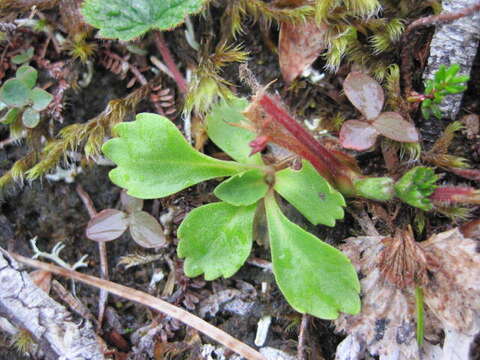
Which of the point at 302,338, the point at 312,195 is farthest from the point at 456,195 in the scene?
the point at 302,338

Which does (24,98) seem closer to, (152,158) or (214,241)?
(152,158)

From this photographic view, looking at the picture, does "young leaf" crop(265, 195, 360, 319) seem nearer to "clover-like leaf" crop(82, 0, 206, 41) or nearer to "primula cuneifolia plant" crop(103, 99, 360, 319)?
"primula cuneifolia plant" crop(103, 99, 360, 319)

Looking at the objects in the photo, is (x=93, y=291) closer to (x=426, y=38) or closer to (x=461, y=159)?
(x=461, y=159)

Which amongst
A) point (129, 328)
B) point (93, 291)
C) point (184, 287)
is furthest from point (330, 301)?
point (93, 291)

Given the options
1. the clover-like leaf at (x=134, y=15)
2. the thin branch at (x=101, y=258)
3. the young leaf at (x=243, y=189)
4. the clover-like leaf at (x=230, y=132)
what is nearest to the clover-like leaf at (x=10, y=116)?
the thin branch at (x=101, y=258)

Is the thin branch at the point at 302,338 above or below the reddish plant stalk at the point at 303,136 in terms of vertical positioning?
below

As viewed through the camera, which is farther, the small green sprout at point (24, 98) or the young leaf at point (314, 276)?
the small green sprout at point (24, 98)

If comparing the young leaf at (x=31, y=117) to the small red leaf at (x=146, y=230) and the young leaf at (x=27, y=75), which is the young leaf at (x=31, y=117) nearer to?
the young leaf at (x=27, y=75)

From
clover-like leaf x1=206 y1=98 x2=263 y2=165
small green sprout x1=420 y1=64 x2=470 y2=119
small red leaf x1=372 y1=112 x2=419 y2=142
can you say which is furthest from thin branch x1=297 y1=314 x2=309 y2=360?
small green sprout x1=420 y1=64 x2=470 y2=119
